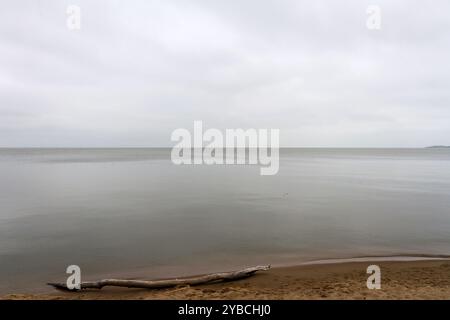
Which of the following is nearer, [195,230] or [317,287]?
[317,287]

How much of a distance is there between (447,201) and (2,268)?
93.2 ft

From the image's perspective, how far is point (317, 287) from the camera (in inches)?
317

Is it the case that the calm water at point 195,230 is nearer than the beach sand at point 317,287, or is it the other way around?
the beach sand at point 317,287

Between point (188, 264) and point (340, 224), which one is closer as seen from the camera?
point (188, 264)

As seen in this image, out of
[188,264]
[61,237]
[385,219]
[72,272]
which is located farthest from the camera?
[385,219]

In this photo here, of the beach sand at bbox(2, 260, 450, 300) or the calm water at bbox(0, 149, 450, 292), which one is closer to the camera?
the beach sand at bbox(2, 260, 450, 300)

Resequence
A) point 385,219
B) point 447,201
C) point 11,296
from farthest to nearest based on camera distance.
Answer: point 447,201
point 385,219
point 11,296

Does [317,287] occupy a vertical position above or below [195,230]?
below

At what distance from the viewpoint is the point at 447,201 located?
A: 21.9 m

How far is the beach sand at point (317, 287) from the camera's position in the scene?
724 centimetres

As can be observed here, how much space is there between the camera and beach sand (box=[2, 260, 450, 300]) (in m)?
7.24
